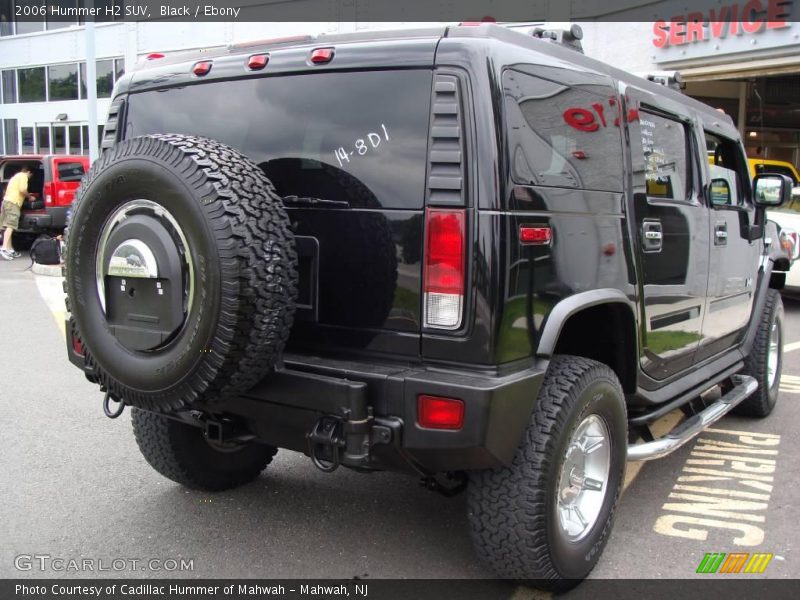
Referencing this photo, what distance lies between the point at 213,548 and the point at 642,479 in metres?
2.36

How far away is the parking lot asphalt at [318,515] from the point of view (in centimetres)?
326

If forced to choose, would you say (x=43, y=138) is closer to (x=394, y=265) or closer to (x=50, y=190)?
(x=50, y=190)

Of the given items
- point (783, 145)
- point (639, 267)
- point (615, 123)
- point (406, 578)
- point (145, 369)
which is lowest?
point (406, 578)

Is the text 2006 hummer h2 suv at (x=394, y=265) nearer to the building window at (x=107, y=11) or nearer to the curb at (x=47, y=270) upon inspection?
the curb at (x=47, y=270)

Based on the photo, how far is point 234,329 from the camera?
8.09 feet

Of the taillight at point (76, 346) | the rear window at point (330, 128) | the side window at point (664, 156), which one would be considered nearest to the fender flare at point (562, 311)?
the rear window at point (330, 128)

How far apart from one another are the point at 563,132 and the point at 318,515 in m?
2.12

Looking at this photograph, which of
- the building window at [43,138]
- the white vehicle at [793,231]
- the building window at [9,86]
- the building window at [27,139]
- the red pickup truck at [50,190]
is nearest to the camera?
the white vehicle at [793,231]

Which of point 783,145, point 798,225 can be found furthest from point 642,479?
point 783,145

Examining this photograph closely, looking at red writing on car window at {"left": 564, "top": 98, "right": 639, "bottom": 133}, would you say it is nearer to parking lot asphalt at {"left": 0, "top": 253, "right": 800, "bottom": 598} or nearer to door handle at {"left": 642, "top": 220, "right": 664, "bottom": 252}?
door handle at {"left": 642, "top": 220, "right": 664, "bottom": 252}

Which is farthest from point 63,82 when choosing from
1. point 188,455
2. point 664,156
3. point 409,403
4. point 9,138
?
point 409,403

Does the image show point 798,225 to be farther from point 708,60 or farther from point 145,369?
point 145,369

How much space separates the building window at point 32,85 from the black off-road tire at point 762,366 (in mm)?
27244

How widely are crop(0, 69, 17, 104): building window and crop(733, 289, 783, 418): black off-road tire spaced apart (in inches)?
1150
